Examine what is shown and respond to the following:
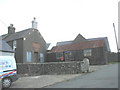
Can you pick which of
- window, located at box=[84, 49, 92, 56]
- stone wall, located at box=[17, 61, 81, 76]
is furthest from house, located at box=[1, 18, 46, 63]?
window, located at box=[84, 49, 92, 56]

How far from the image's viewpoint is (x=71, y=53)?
2914cm

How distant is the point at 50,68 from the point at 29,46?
1190 centimetres

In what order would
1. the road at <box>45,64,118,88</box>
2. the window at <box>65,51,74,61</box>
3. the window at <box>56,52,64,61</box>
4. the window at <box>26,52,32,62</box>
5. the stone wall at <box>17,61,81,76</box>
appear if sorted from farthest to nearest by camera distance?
the window at <box>56,52,64,61</box> → the window at <box>65,51,74,61</box> → the window at <box>26,52,32,62</box> → the stone wall at <box>17,61,81,76</box> → the road at <box>45,64,118,88</box>

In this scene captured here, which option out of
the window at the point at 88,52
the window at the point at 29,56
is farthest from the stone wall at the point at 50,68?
the window at the point at 88,52

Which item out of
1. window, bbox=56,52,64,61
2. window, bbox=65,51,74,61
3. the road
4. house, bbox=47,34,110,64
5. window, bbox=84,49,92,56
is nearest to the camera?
the road

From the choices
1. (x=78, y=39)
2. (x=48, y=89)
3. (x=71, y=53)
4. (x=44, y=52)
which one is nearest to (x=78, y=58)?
(x=71, y=53)

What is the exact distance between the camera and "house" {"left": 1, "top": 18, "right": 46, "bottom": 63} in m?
25.6

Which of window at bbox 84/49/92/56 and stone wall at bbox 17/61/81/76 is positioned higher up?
window at bbox 84/49/92/56

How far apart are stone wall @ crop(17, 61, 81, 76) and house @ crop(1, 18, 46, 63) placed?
9171mm

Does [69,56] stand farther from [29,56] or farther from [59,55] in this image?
[29,56]

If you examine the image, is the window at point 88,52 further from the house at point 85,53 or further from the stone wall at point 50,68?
the stone wall at point 50,68

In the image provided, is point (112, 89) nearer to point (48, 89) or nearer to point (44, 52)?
point (48, 89)

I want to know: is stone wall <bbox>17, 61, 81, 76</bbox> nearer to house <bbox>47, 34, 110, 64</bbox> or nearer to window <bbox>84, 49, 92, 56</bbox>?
house <bbox>47, 34, 110, 64</bbox>

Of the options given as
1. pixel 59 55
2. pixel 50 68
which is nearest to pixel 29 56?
pixel 59 55
